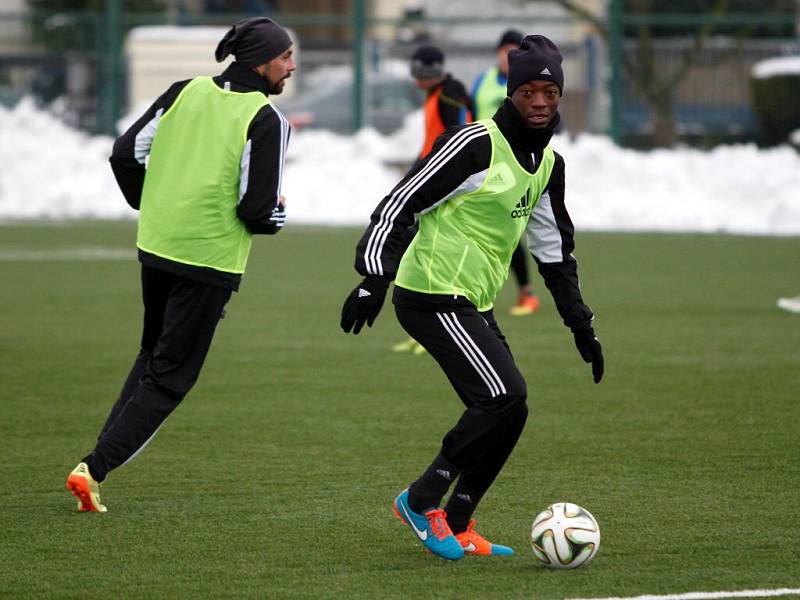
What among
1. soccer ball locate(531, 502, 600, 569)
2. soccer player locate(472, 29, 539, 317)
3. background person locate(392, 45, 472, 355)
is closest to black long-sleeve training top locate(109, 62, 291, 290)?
soccer ball locate(531, 502, 600, 569)

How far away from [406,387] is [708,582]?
A: 458 cm

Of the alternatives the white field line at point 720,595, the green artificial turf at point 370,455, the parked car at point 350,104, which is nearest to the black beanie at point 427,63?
the green artificial turf at point 370,455

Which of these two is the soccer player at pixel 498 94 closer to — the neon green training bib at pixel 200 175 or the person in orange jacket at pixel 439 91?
the person in orange jacket at pixel 439 91

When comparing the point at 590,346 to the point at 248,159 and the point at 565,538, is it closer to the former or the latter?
the point at 565,538

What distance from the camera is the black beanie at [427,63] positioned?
11.9m

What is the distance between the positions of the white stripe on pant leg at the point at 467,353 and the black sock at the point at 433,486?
0.34 meters

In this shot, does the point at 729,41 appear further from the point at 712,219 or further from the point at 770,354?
the point at 770,354

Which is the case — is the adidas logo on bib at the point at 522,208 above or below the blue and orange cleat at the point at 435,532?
above

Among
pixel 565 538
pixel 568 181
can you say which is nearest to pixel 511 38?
pixel 565 538

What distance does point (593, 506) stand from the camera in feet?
21.7

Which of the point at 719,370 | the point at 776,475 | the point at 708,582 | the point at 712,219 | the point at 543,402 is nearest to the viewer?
the point at 708,582

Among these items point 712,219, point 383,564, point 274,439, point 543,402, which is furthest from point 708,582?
point 712,219

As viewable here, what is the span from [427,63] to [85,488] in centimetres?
641

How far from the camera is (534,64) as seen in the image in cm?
562
